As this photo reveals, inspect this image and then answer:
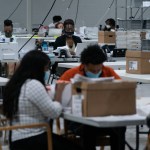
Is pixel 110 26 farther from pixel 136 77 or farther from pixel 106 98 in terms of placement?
pixel 106 98

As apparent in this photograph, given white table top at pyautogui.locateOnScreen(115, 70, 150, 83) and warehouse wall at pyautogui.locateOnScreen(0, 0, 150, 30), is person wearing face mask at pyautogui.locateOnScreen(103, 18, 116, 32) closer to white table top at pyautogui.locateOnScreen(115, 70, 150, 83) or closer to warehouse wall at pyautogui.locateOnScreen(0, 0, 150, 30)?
warehouse wall at pyautogui.locateOnScreen(0, 0, 150, 30)

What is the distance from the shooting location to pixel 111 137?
11.5 ft

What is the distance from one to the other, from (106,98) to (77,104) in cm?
19

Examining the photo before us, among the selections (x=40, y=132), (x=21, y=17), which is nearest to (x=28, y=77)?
(x=40, y=132)

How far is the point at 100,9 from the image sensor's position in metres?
16.0

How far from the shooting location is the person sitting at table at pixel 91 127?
11.1 feet

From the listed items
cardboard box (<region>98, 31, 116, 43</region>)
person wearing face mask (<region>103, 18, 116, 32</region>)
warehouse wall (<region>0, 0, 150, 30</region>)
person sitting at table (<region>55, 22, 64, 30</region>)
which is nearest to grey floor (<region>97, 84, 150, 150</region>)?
cardboard box (<region>98, 31, 116, 43</region>)

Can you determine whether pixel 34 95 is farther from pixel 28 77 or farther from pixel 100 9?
pixel 100 9

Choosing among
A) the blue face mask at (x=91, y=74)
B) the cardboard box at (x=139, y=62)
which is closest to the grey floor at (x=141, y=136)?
the cardboard box at (x=139, y=62)

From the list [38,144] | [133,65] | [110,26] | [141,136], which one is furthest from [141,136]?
[110,26]

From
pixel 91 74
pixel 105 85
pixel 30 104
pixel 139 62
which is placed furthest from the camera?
pixel 139 62

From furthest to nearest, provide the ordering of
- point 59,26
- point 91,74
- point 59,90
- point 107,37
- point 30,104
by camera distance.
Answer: point 59,26 < point 107,37 < point 91,74 < point 59,90 < point 30,104

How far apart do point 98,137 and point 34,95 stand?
2.30 feet

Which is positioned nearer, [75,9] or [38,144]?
[38,144]
